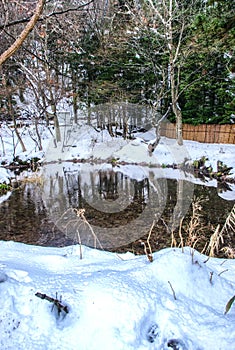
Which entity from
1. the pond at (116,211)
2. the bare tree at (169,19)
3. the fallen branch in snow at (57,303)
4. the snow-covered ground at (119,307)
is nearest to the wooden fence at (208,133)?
the bare tree at (169,19)

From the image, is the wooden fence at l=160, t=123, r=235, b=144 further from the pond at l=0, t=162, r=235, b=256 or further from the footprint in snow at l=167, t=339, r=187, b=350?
the footprint in snow at l=167, t=339, r=187, b=350

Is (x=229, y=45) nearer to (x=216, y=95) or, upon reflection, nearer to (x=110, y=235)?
(x=216, y=95)

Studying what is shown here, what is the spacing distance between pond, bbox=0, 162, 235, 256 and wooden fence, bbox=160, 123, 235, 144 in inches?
156

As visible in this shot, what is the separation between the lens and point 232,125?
38.3 feet

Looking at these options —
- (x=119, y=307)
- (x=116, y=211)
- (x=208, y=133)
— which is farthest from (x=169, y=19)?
(x=119, y=307)

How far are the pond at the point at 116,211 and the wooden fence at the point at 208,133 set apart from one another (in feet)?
13.0

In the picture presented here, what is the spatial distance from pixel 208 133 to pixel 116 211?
892 centimetres

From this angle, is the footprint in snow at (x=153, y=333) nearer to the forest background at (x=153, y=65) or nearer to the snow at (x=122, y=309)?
the snow at (x=122, y=309)

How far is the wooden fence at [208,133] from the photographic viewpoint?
11.8 meters

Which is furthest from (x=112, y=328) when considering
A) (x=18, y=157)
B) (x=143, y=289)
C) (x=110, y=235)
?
(x=18, y=157)

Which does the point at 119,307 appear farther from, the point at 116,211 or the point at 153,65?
the point at 153,65

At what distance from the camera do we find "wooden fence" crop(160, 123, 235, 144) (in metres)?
11.8

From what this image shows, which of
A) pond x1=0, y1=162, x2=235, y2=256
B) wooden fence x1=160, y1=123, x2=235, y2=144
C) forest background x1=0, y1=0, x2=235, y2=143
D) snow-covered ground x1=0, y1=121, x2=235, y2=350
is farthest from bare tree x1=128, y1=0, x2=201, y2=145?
snow-covered ground x1=0, y1=121, x2=235, y2=350

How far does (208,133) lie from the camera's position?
12.8 metres
